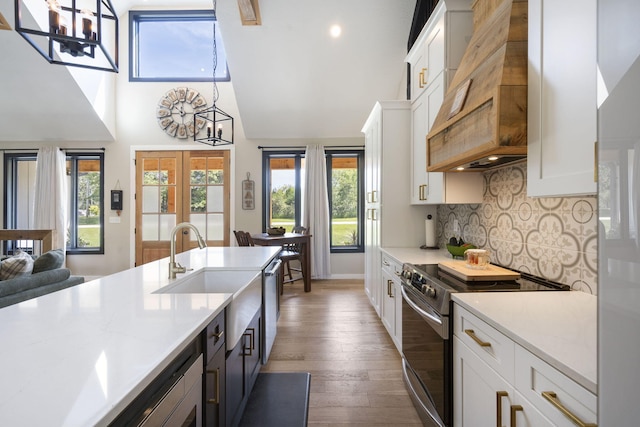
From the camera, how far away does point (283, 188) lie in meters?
5.49

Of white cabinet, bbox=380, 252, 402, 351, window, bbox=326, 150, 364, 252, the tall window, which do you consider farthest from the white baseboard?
white cabinet, bbox=380, 252, 402, 351

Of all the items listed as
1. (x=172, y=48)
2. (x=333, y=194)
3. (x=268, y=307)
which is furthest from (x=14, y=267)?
(x=172, y=48)

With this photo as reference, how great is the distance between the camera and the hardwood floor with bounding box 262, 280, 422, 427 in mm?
1928

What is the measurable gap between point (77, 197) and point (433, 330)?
6363 millimetres

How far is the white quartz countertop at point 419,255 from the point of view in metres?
2.33

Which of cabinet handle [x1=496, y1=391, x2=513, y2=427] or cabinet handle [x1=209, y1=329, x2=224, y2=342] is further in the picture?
cabinet handle [x1=209, y1=329, x2=224, y2=342]

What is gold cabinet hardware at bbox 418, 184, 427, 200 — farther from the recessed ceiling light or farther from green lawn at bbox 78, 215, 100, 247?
green lawn at bbox 78, 215, 100, 247

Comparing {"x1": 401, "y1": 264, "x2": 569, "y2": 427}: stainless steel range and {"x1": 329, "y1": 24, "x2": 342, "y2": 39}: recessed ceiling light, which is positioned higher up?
{"x1": 329, "y1": 24, "x2": 342, "y2": 39}: recessed ceiling light

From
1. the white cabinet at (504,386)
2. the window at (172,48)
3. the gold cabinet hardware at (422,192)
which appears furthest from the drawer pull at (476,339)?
the window at (172,48)

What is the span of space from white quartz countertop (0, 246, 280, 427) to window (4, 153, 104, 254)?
4.92 m

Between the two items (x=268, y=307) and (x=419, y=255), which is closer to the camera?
(x=268, y=307)

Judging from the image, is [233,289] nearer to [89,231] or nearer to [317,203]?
[317,203]

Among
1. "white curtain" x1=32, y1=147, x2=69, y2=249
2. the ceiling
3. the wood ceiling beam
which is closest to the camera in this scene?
the wood ceiling beam

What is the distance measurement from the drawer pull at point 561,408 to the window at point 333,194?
15.0ft
